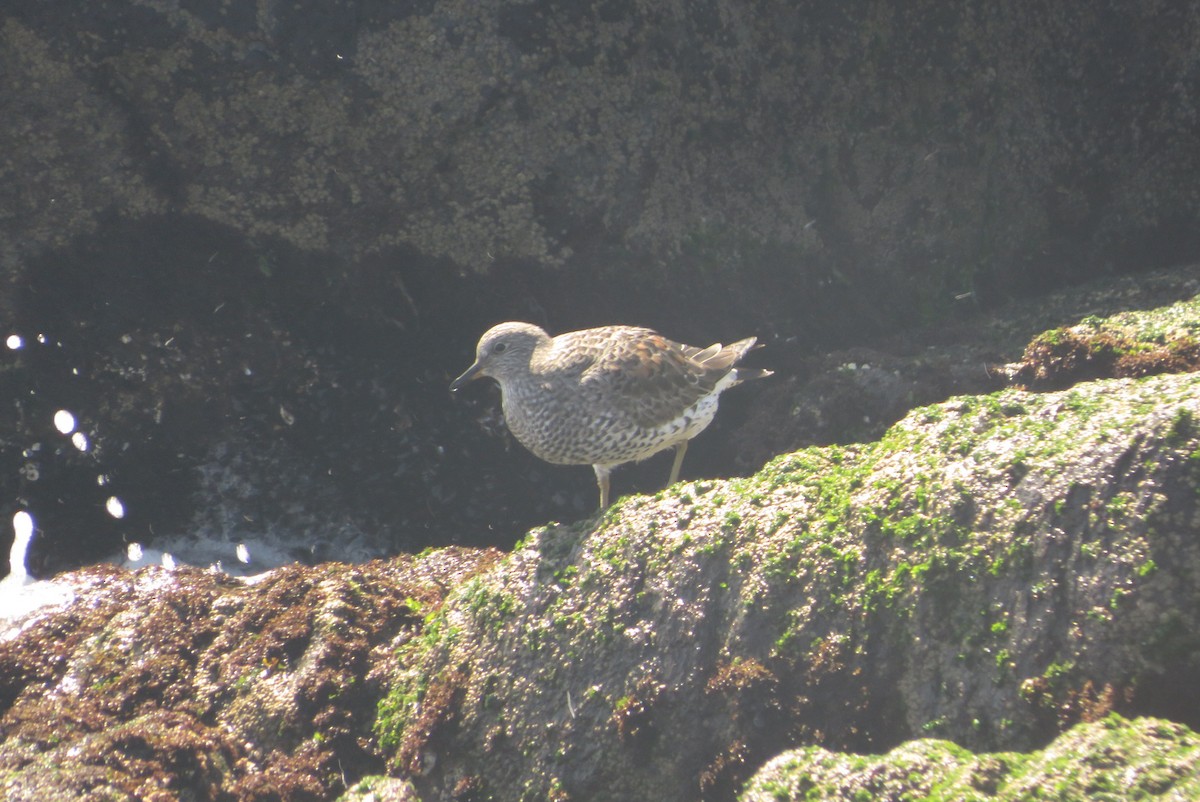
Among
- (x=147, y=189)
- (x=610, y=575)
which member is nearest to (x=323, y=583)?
(x=610, y=575)

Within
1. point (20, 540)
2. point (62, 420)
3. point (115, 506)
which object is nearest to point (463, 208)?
point (62, 420)

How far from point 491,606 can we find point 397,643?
1.66 ft

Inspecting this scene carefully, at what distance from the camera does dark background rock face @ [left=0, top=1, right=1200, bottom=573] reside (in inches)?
232

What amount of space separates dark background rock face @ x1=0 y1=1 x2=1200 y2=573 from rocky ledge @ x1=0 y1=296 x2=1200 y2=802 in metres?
1.95

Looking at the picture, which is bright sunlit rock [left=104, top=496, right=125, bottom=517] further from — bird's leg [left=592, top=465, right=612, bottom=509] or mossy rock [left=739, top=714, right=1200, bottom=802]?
mossy rock [left=739, top=714, right=1200, bottom=802]

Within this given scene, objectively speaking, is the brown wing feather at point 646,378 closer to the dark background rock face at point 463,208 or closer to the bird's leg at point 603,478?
the bird's leg at point 603,478

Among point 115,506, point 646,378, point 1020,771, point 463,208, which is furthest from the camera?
point 115,506

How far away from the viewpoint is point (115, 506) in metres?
6.50

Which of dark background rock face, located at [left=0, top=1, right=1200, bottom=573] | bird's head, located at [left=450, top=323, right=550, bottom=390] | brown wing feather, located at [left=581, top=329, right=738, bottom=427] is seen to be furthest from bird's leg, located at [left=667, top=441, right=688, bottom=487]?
bird's head, located at [left=450, top=323, right=550, bottom=390]

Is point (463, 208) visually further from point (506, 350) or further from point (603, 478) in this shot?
point (603, 478)

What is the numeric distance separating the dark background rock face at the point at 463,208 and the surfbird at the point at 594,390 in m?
0.66

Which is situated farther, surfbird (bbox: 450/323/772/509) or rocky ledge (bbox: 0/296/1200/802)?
surfbird (bbox: 450/323/772/509)

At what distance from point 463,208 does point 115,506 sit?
292cm

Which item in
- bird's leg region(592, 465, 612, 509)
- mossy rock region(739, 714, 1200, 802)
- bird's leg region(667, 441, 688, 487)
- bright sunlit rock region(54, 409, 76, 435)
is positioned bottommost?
bird's leg region(667, 441, 688, 487)
